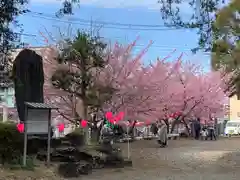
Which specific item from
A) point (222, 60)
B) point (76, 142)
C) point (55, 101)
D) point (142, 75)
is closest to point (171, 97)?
point (142, 75)

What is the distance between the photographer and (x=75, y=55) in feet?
57.7

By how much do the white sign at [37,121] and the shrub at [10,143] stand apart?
1.36 feet

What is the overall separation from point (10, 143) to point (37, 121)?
1.09 meters

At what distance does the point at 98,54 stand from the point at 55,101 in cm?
698

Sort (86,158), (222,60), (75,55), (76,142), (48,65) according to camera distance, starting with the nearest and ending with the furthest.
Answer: (222,60)
(86,158)
(76,142)
(75,55)
(48,65)

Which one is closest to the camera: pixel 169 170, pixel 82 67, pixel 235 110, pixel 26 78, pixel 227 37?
pixel 227 37

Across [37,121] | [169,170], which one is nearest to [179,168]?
[169,170]

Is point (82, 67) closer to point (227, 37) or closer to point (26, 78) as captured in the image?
point (26, 78)

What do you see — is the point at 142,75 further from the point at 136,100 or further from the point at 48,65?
the point at 48,65

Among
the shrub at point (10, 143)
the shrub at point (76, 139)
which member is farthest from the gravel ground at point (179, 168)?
the shrub at point (76, 139)

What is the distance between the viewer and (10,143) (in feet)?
38.0

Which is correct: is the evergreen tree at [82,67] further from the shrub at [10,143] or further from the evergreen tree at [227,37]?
the evergreen tree at [227,37]

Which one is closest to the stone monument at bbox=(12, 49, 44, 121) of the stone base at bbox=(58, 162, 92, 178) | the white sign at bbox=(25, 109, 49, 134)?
the white sign at bbox=(25, 109, 49, 134)

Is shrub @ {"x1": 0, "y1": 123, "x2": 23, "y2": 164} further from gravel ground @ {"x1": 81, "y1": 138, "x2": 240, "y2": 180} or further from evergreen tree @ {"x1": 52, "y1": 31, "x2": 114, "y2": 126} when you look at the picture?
evergreen tree @ {"x1": 52, "y1": 31, "x2": 114, "y2": 126}
